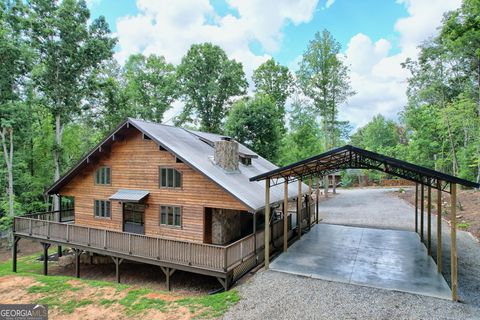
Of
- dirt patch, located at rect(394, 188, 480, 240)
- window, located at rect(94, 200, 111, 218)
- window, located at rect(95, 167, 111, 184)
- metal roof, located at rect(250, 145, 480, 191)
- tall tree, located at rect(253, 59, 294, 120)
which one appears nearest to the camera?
metal roof, located at rect(250, 145, 480, 191)

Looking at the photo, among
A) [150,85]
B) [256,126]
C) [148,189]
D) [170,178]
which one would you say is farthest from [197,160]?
[150,85]

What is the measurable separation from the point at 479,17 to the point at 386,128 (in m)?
42.9

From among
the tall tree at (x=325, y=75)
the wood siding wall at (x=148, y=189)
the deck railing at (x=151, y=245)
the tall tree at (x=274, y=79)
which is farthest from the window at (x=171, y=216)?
the tall tree at (x=274, y=79)

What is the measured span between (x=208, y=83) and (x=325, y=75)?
13630 millimetres

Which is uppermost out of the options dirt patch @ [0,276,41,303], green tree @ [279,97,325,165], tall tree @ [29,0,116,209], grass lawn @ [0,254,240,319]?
tall tree @ [29,0,116,209]

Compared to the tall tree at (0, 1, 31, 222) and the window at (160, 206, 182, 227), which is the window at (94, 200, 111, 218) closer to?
the window at (160, 206, 182, 227)

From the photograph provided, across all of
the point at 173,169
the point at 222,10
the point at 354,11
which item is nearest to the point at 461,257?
the point at 173,169

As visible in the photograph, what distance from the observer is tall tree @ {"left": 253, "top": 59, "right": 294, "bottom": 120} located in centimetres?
3603

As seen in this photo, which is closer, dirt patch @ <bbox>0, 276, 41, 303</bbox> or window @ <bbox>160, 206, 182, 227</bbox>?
dirt patch @ <bbox>0, 276, 41, 303</bbox>

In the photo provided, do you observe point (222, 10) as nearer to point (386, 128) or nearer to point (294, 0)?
point (294, 0)

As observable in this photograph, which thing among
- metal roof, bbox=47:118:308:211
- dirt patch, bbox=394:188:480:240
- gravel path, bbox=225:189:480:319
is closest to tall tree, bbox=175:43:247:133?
metal roof, bbox=47:118:308:211

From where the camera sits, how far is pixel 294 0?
1731 centimetres

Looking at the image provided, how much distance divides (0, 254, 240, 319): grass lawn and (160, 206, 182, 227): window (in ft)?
10.4

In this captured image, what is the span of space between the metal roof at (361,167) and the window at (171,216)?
4.26 m
